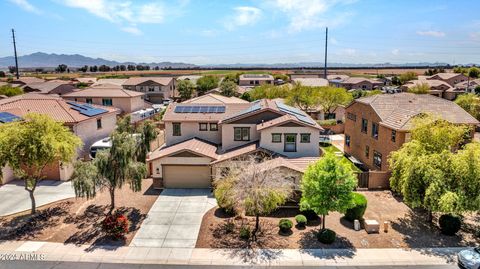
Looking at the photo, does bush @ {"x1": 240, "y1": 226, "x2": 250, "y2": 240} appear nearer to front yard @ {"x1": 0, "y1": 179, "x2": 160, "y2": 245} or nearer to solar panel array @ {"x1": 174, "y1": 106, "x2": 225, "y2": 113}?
front yard @ {"x1": 0, "y1": 179, "x2": 160, "y2": 245}

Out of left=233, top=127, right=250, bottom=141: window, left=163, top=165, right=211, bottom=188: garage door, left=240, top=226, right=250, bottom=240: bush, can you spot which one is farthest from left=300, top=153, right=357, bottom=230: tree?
left=233, top=127, right=250, bottom=141: window

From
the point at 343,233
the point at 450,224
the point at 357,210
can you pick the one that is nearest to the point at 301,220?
the point at 343,233

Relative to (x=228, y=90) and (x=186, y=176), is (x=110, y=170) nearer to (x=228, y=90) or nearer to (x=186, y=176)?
(x=186, y=176)

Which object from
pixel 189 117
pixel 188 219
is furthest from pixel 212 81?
pixel 188 219

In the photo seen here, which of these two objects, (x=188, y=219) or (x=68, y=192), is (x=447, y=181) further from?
(x=68, y=192)

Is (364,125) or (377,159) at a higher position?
(364,125)

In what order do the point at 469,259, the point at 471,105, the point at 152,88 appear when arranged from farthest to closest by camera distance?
the point at 152,88, the point at 471,105, the point at 469,259
